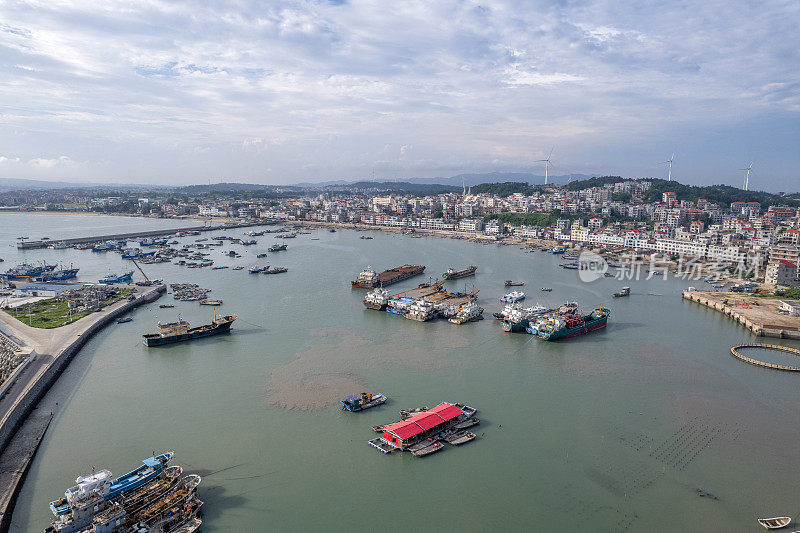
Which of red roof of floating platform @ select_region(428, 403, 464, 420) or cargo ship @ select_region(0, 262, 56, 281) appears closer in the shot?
red roof of floating platform @ select_region(428, 403, 464, 420)

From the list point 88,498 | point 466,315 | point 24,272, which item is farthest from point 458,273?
point 24,272

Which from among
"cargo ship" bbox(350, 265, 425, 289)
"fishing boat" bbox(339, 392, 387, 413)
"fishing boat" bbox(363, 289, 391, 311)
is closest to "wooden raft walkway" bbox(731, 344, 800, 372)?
"fishing boat" bbox(339, 392, 387, 413)

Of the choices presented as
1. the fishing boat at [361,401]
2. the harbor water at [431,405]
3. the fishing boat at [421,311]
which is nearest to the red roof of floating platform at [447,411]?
the harbor water at [431,405]

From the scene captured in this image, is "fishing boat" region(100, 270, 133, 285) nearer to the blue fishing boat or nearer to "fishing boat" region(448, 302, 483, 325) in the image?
"fishing boat" region(448, 302, 483, 325)

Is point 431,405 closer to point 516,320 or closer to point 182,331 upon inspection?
point 516,320

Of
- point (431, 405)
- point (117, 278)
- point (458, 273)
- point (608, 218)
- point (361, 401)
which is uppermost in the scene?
point (608, 218)
